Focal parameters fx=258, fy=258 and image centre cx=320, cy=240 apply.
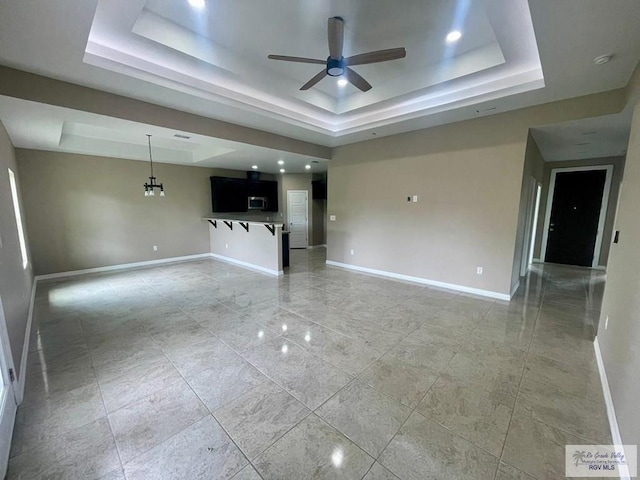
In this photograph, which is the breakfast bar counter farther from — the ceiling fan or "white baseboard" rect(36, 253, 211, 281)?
the ceiling fan

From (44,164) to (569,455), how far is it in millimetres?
8033

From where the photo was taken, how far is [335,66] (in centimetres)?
242

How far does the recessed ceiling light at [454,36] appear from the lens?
8.72ft

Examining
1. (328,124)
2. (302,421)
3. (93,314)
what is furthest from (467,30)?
(93,314)

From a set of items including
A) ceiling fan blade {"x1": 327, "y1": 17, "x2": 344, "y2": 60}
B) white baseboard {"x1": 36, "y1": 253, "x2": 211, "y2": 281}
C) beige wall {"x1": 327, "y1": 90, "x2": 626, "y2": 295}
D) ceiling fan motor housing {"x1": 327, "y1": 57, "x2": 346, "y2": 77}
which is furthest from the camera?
white baseboard {"x1": 36, "y1": 253, "x2": 211, "y2": 281}

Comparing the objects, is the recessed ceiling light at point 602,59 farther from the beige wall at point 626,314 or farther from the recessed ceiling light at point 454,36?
the recessed ceiling light at point 454,36

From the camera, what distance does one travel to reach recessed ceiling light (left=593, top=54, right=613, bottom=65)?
226 cm

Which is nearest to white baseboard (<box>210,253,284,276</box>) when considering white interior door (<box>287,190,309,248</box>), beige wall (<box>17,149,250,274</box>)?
beige wall (<box>17,149,250,274</box>)

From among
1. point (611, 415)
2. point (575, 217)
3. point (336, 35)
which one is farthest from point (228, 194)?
point (575, 217)

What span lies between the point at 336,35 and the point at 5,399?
355 cm

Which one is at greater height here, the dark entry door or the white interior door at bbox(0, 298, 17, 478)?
the dark entry door

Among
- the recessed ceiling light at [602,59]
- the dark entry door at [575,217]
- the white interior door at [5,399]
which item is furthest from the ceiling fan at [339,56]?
the dark entry door at [575,217]
